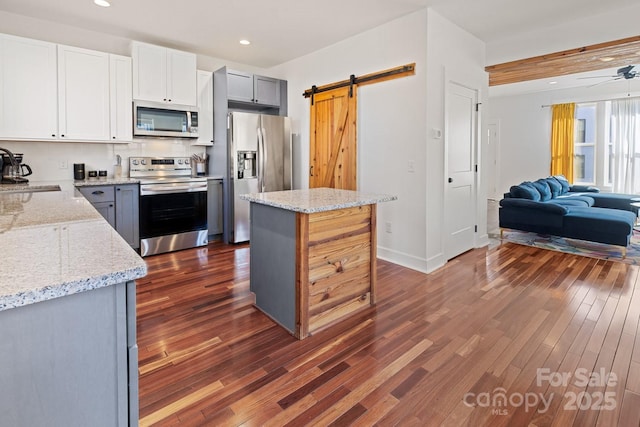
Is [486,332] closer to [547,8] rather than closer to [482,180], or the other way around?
[482,180]

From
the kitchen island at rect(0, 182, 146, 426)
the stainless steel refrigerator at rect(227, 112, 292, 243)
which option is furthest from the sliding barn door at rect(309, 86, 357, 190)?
the kitchen island at rect(0, 182, 146, 426)

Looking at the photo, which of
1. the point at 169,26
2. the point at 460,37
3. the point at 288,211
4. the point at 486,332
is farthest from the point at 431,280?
the point at 169,26

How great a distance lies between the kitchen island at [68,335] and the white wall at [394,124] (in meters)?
3.28

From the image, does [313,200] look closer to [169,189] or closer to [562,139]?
[169,189]

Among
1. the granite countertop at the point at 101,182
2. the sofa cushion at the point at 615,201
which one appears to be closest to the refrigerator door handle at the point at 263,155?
the granite countertop at the point at 101,182

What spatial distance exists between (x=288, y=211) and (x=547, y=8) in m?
3.48

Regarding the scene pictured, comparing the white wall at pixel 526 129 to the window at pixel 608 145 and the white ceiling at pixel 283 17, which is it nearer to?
the window at pixel 608 145

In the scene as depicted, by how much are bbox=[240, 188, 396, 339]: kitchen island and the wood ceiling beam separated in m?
3.61

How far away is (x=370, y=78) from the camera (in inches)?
165

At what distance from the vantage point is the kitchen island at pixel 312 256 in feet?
7.88

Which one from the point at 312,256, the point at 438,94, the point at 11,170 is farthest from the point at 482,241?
the point at 11,170

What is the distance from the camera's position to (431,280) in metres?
3.52

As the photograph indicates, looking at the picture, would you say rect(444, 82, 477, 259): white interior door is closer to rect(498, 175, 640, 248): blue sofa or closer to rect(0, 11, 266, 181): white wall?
rect(498, 175, 640, 248): blue sofa

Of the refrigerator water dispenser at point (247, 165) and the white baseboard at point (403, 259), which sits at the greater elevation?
the refrigerator water dispenser at point (247, 165)
